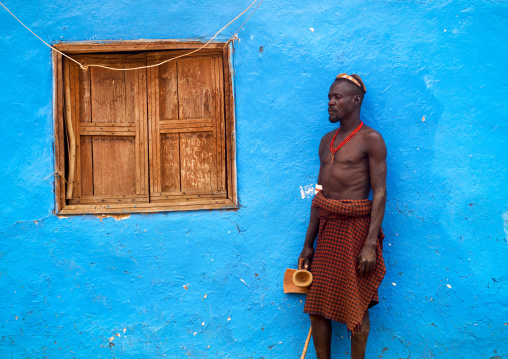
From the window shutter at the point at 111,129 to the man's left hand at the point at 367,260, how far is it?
1.70 metres

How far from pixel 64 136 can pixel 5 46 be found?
0.76 metres

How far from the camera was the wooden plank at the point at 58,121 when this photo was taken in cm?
295

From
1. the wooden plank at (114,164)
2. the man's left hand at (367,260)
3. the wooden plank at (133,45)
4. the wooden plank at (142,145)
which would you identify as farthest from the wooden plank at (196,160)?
the man's left hand at (367,260)

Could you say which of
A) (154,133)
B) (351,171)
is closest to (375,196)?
(351,171)

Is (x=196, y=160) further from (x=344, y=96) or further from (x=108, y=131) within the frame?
(x=344, y=96)

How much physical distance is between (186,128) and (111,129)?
23.2 inches

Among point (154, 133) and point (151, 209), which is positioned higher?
point (154, 133)

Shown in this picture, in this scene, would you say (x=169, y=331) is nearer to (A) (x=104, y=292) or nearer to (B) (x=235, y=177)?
(A) (x=104, y=292)

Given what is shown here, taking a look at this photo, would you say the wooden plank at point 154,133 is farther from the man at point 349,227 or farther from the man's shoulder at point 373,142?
the man's shoulder at point 373,142

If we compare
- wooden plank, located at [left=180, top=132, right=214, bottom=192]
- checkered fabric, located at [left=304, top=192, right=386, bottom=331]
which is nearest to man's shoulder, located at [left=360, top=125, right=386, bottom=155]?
checkered fabric, located at [left=304, top=192, right=386, bottom=331]

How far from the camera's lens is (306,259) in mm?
2729

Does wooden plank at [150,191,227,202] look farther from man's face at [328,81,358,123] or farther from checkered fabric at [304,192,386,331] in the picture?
man's face at [328,81,358,123]

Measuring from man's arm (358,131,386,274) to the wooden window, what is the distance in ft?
3.63

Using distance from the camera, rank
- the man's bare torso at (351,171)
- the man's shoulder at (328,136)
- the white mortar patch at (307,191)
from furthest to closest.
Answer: the white mortar patch at (307,191) < the man's shoulder at (328,136) < the man's bare torso at (351,171)
